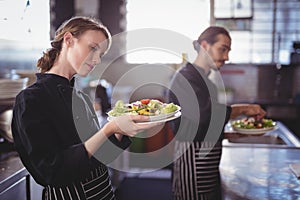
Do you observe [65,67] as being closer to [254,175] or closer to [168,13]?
[254,175]

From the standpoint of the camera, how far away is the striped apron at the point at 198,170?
185 centimetres

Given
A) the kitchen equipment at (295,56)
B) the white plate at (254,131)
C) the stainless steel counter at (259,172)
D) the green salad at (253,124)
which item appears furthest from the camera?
the kitchen equipment at (295,56)

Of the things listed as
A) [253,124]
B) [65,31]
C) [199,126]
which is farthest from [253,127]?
[65,31]

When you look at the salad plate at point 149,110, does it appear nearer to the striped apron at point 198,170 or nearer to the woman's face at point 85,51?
the woman's face at point 85,51

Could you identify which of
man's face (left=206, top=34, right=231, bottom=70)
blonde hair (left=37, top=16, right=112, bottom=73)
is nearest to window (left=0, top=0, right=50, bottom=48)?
blonde hair (left=37, top=16, right=112, bottom=73)

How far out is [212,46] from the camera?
2006 mm

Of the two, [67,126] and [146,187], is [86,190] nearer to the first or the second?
[67,126]

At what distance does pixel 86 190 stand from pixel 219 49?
1.09 meters

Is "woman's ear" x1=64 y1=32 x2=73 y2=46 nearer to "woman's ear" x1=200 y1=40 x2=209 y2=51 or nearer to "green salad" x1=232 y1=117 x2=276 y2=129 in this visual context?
"woman's ear" x1=200 y1=40 x2=209 y2=51

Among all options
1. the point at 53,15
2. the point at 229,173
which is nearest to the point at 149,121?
the point at 229,173

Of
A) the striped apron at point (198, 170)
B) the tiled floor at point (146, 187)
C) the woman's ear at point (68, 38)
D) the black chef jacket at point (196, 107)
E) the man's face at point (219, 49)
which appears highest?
the woman's ear at point (68, 38)

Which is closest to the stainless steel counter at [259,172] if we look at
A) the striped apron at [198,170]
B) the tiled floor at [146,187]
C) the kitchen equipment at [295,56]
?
the striped apron at [198,170]

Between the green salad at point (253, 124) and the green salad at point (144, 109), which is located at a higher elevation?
the green salad at point (144, 109)

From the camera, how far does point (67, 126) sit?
1239 mm
